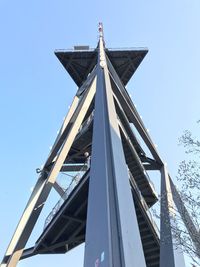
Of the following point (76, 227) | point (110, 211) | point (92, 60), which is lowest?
point (110, 211)

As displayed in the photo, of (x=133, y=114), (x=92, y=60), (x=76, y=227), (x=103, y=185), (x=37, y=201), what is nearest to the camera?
(x=103, y=185)

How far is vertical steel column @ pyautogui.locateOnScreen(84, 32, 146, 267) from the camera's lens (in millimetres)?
10805

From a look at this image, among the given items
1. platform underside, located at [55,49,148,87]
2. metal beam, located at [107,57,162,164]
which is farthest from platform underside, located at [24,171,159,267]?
platform underside, located at [55,49,148,87]

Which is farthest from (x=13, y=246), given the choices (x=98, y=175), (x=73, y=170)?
(x=98, y=175)

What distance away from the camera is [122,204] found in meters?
12.4

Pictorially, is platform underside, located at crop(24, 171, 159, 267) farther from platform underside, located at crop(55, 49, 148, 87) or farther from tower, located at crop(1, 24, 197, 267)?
platform underside, located at crop(55, 49, 148, 87)

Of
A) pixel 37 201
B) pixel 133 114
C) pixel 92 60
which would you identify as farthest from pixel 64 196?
pixel 92 60

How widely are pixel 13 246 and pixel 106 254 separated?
11.2m

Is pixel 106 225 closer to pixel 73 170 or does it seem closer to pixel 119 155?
pixel 119 155

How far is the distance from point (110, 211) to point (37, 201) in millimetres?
10868

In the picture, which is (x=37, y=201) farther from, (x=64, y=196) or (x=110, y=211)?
(x=110, y=211)

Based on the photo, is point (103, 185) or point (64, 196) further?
point (64, 196)

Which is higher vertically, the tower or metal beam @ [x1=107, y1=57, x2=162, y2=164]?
metal beam @ [x1=107, y1=57, x2=162, y2=164]

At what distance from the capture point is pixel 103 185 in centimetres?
1321
